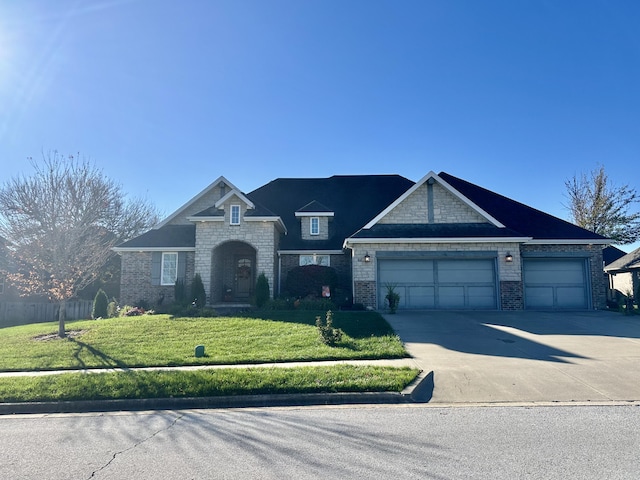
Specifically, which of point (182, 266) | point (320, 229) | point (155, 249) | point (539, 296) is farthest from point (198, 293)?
point (539, 296)

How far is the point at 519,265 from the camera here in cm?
1709

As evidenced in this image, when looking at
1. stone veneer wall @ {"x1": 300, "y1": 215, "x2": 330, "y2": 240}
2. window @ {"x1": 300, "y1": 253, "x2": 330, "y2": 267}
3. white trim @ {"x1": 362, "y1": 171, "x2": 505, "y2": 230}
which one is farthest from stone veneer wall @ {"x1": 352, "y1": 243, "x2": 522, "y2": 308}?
stone veneer wall @ {"x1": 300, "y1": 215, "x2": 330, "y2": 240}

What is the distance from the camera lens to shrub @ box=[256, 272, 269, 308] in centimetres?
1731

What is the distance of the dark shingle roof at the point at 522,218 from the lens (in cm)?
1845

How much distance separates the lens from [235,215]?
1922 centimetres

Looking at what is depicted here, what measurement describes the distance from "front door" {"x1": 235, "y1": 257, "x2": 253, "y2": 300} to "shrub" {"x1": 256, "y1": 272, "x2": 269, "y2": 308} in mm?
3537

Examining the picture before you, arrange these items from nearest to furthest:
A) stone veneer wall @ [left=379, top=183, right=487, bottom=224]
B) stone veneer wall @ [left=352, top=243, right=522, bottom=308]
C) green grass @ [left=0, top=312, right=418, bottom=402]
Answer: green grass @ [left=0, top=312, right=418, bottom=402]
stone veneer wall @ [left=352, top=243, right=522, bottom=308]
stone veneer wall @ [left=379, top=183, right=487, bottom=224]

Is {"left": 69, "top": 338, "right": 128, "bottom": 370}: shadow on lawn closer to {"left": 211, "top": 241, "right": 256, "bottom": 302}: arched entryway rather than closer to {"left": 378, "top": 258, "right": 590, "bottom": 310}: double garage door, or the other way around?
{"left": 211, "top": 241, "right": 256, "bottom": 302}: arched entryway

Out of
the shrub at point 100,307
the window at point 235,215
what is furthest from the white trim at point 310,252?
the shrub at point 100,307

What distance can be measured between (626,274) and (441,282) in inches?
615

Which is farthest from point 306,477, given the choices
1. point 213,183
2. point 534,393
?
point 213,183

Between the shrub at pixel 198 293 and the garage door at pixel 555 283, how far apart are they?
47.6 feet

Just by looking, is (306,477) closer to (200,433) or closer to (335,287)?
(200,433)

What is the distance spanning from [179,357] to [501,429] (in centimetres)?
721
